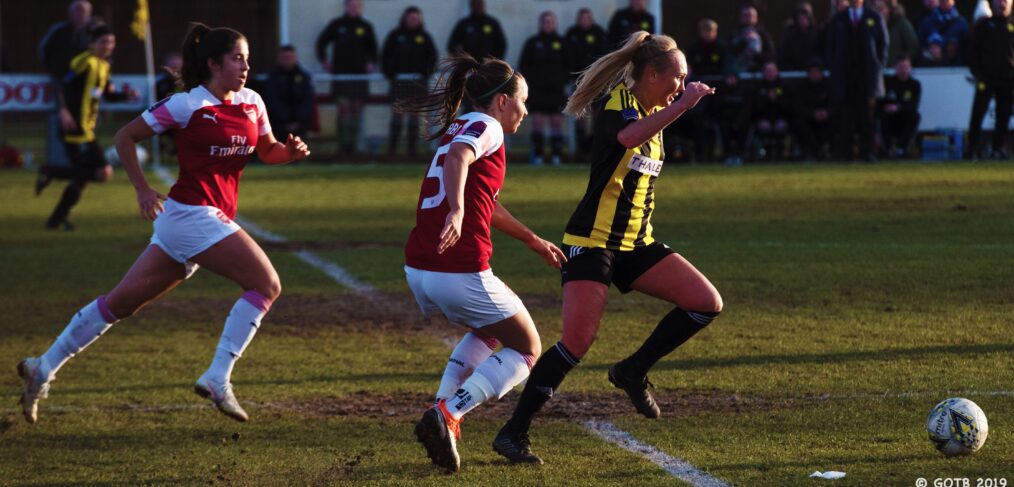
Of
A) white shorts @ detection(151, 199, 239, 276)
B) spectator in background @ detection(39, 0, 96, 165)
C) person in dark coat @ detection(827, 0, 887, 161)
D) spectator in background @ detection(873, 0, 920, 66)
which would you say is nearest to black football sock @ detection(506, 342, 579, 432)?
white shorts @ detection(151, 199, 239, 276)

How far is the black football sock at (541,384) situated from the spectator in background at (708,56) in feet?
52.0

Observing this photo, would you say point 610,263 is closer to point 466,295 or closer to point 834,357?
point 466,295

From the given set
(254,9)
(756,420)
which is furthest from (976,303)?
(254,9)

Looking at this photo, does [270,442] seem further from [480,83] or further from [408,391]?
[480,83]

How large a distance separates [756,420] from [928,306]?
356cm

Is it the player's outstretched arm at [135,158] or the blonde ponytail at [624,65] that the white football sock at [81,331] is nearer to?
the player's outstretched arm at [135,158]

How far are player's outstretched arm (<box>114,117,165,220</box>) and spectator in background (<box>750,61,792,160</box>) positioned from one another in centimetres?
1515

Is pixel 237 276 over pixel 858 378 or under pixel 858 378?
over

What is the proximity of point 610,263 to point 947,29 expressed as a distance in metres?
18.1

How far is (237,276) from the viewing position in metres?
7.10

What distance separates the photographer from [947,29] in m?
22.9

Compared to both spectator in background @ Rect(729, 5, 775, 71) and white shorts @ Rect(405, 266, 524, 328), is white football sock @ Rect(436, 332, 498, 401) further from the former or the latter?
spectator in background @ Rect(729, 5, 775, 71)

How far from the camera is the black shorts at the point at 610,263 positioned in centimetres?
634

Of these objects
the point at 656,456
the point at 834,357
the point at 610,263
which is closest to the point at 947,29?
the point at 834,357
